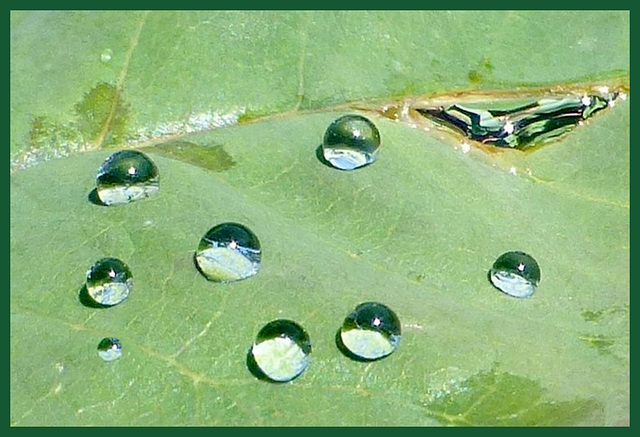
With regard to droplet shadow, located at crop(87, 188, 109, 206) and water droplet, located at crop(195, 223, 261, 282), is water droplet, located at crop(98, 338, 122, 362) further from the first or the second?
droplet shadow, located at crop(87, 188, 109, 206)

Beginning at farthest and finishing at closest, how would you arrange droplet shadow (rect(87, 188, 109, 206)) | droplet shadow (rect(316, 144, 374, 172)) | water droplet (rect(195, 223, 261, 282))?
droplet shadow (rect(316, 144, 374, 172)), droplet shadow (rect(87, 188, 109, 206)), water droplet (rect(195, 223, 261, 282))

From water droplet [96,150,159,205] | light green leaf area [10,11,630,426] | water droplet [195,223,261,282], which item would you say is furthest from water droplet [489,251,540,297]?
water droplet [96,150,159,205]

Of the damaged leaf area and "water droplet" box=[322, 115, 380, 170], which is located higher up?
the damaged leaf area

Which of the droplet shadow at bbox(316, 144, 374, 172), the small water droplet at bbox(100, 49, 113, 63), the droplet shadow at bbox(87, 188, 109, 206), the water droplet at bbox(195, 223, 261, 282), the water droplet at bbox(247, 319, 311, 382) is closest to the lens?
the water droplet at bbox(247, 319, 311, 382)

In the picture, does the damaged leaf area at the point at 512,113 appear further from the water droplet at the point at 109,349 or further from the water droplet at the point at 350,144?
the water droplet at the point at 109,349

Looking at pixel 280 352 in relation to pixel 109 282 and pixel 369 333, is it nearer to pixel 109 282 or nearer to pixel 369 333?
pixel 369 333

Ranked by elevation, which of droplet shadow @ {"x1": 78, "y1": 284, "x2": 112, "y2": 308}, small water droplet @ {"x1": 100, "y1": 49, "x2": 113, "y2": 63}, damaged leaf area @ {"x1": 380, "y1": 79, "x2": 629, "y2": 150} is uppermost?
damaged leaf area @ {"x1": 380, "y1": 79, "x2": 629, "y2": 150}
